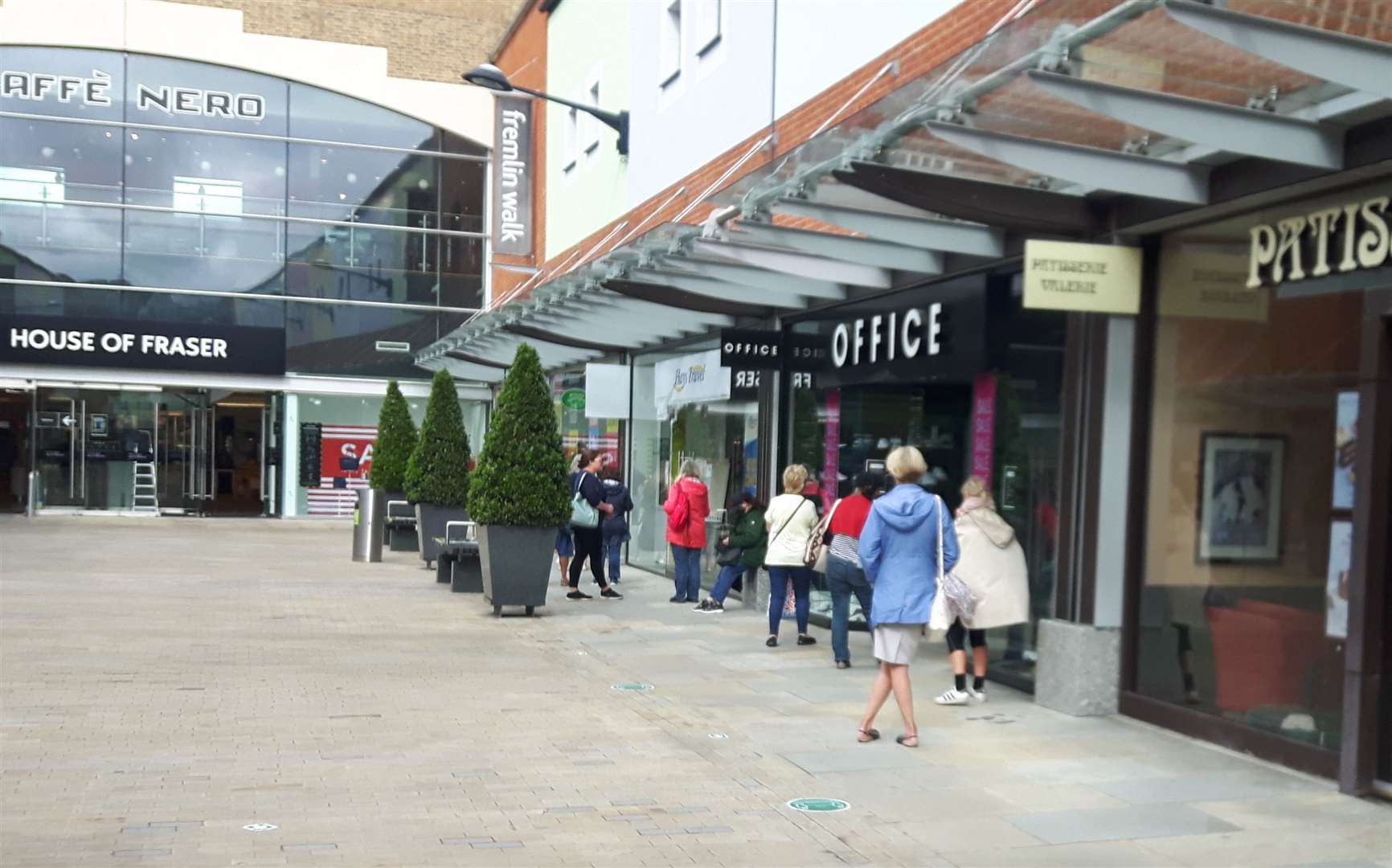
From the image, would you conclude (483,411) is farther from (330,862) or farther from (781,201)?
(330,862)

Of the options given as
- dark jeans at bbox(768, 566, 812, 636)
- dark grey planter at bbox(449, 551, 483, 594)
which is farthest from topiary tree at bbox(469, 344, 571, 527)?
dark jeans at bbox(768, 566, 812, 636)

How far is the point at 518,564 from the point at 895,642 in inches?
259

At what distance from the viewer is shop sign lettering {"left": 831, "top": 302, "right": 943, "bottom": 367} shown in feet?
37.5

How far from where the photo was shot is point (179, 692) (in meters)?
9.34

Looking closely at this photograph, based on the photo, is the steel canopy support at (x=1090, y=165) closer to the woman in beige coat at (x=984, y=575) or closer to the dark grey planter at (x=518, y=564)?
the woman in beige coat at (x=984, y=575)

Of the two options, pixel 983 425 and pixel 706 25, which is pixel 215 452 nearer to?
pixel 706 25

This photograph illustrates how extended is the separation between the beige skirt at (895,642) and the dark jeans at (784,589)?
373 cm

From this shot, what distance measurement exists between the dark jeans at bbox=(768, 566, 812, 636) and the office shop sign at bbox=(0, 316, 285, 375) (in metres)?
21.0

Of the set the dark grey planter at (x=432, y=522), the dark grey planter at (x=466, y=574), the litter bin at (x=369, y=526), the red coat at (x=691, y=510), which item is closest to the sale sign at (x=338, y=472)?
the litter bin at (x=369, y=526)

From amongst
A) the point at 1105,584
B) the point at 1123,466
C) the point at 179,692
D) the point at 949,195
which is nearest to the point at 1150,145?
the point at 949,195

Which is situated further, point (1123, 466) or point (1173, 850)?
point (1123, 466)

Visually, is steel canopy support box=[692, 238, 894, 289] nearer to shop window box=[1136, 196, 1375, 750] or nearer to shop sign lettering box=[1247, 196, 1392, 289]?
shop window box=[1136, 196, 1375, 750]

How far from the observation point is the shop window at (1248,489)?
24.4ft

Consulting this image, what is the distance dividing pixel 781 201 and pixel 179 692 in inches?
207
